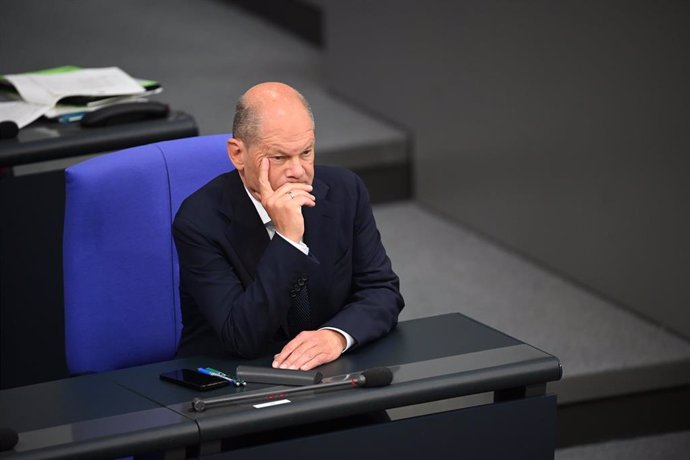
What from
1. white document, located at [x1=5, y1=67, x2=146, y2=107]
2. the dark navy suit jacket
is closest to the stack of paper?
white document, located at [x1=5, y1=67, x2=146, y2=107]

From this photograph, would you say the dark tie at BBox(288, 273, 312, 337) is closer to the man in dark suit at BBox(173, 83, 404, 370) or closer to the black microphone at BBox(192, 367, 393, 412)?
the man in dark suit at BBox(173, 83, 404, 370)

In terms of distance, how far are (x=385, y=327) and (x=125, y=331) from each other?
540 millimetres

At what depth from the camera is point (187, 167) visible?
2.38 meters

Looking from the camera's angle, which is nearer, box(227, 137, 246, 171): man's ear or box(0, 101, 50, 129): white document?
box(227, 137, 246, 171): man's ear

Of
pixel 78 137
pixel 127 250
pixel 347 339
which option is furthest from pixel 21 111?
pixel 347 339

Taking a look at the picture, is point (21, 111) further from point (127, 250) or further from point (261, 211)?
point (261, 211)

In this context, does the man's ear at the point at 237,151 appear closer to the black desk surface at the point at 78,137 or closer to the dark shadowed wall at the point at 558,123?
the black desk surface at the point at 78,137

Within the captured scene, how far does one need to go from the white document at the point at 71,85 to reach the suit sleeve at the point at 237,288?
993mm

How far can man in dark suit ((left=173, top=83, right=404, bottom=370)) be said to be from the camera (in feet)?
6.81

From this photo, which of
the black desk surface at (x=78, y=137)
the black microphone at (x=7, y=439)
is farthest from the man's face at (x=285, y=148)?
the black desk surface at (x=78, y=137)

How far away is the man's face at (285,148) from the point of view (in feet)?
6.91

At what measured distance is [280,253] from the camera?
2.09m

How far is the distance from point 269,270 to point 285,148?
21cm

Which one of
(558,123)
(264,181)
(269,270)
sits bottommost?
(558,123)
